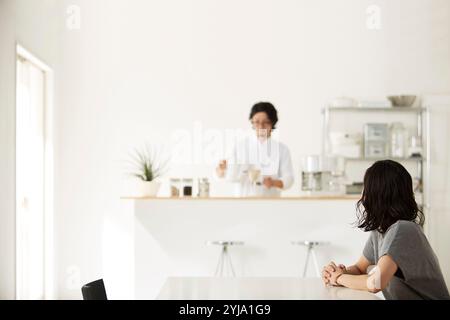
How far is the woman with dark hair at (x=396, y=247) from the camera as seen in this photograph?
4.18ft

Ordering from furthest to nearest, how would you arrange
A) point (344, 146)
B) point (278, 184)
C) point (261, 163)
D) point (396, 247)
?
1. point (344, 146)
2. point (261, 163)
3. point (278, 184)
4. point (396, 247)

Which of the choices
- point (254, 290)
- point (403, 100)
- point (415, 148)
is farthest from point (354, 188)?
point (254, 290)

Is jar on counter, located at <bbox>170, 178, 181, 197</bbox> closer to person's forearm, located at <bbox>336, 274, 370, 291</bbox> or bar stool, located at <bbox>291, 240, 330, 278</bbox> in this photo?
bar stool, located at <bbox>291, 240, 330, 278</bbox>

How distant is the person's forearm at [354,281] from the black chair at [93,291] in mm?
516

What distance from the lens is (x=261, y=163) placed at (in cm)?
310

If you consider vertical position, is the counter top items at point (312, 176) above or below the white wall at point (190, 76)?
below

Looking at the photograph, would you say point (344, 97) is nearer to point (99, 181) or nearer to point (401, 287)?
point (99, 181)

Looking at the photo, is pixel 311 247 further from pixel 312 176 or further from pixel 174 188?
pixel 174 188

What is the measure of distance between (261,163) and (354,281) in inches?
71.2

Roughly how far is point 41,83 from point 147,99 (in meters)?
0.70

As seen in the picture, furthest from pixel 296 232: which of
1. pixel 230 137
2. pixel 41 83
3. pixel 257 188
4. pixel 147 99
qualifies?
pixel 41 83

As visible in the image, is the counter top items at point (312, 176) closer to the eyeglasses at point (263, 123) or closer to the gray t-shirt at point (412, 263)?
the eyeglasses at point (263, 123)

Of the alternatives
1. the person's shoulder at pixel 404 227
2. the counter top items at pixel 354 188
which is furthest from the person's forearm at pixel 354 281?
the counter top items at pixel 354 188

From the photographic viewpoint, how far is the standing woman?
2.87 metres
